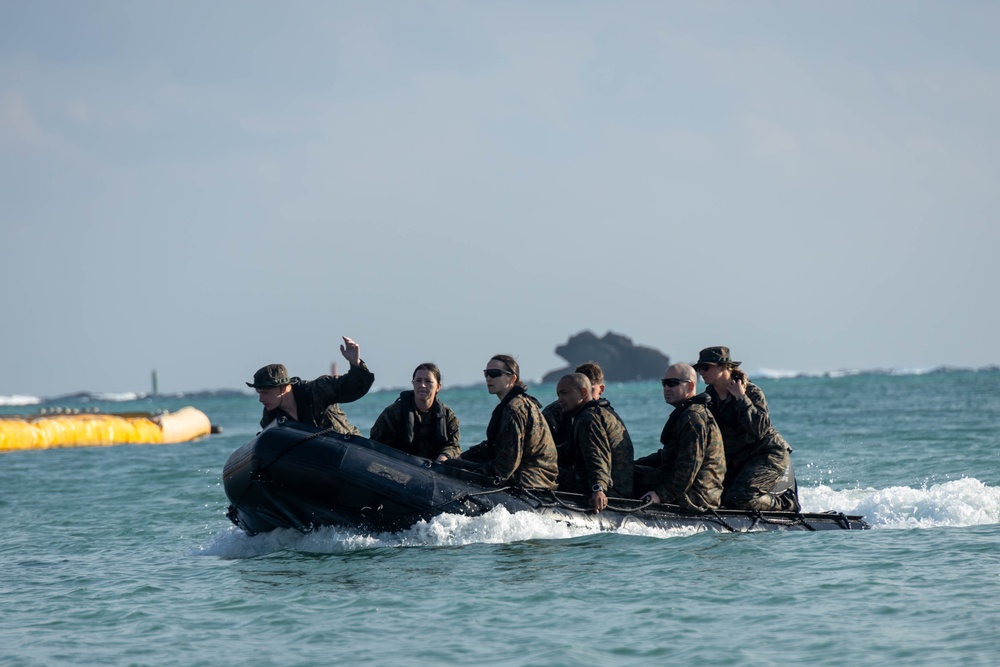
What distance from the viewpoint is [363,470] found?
32.2 ft

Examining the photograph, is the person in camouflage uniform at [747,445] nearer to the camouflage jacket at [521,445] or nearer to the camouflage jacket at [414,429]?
the camouflage jacket at [521,445]

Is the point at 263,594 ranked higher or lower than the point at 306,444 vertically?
lower

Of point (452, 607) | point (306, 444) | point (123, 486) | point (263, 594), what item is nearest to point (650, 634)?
point (452, 607)

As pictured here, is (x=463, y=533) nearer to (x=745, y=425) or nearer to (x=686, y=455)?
(x=686, y=455)

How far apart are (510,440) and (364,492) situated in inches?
53.3

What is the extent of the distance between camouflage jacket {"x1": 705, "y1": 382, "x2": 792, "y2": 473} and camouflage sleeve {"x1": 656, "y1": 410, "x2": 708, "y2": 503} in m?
0.60

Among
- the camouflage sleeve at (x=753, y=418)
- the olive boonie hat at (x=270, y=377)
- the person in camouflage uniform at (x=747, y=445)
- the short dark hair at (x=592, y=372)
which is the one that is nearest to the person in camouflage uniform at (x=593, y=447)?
the short dark hair at (x=592, y=372)

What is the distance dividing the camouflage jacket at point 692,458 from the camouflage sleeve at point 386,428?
2.47 metres

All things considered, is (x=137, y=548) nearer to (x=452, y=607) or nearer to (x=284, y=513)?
(x=284, y=513)

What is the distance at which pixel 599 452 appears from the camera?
10.2 meters

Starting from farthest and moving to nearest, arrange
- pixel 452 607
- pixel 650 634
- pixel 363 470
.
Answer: pixel 363 470 → pixel 452 607 → pixel 650 634

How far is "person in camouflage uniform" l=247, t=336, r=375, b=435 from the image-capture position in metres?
10.0

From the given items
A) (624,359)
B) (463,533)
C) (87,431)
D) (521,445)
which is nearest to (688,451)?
(521,445)

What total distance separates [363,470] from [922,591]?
459 centimetres
